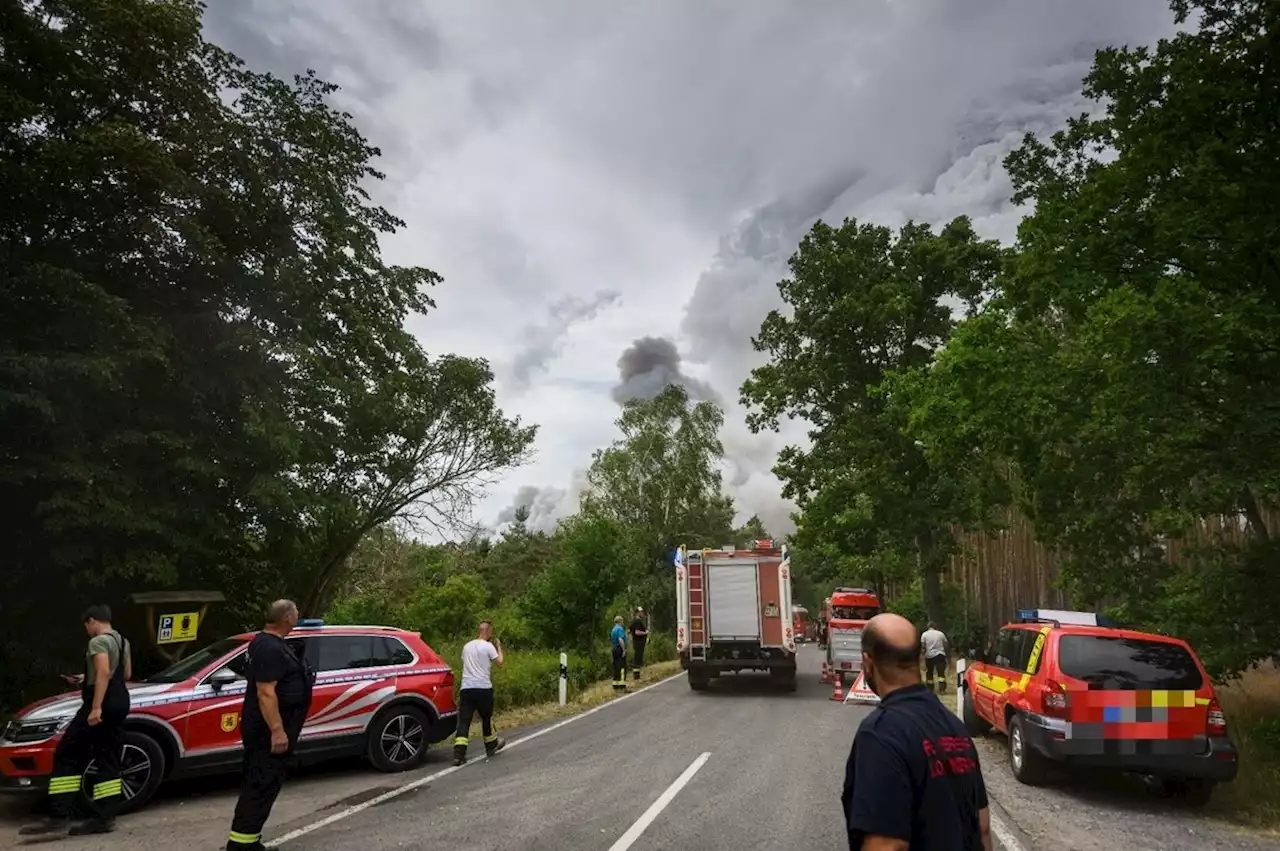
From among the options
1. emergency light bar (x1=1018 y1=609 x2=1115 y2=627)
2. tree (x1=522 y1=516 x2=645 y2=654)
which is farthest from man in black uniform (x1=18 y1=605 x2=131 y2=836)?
tree (x1=522 y1=516 x2=645 y2=654)

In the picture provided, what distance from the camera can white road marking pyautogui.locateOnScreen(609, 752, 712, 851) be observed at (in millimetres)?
6574

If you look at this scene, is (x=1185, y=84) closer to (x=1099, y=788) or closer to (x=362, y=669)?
(x=1099, y=788)

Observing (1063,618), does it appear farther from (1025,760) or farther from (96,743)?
(96,743)

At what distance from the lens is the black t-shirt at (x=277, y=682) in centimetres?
596

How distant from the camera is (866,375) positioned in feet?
95.4

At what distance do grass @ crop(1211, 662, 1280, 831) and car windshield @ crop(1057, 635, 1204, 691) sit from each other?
130cm

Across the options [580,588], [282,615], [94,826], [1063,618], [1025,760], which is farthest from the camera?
[580,588]

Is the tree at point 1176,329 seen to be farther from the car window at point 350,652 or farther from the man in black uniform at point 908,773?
Result: the car window at point 350,652

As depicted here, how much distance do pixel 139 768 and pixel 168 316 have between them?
724 centimetres

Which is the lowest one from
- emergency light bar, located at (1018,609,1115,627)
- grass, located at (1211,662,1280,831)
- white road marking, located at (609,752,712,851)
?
grass, located at (1211,662,1280,831)

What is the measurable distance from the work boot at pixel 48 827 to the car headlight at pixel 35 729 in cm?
73

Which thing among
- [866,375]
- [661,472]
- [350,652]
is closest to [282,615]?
[350,652]

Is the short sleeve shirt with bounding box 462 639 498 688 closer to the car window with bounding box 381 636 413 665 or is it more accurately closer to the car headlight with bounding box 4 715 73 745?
the car window with bounding box 381 636 413 665

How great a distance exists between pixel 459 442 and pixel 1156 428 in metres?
18.8
